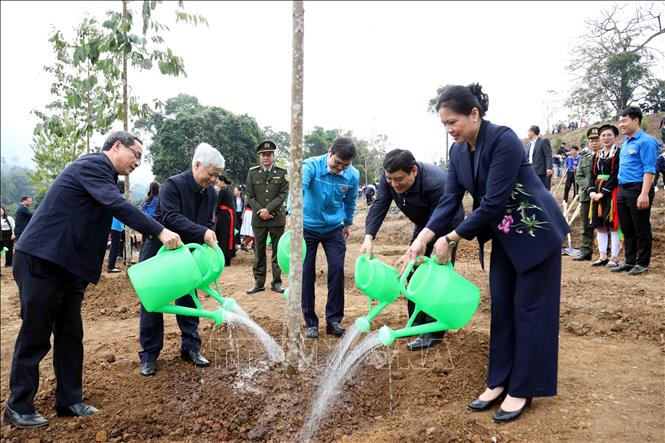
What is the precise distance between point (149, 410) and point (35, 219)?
1234mm

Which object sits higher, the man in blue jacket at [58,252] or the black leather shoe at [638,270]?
the man in blue jacket at [58,252]

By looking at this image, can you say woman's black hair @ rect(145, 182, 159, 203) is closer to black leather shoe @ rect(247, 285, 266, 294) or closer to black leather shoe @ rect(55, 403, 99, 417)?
black leather shoe @ rect(247, 285, 266, 294)

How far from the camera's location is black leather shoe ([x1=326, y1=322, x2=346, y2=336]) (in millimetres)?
3811

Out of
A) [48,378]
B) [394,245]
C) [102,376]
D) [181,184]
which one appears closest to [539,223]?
[181,184]

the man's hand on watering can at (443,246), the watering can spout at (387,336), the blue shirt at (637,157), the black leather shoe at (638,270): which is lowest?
the black leather shoe at (638,270)

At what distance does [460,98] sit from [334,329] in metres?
2.26

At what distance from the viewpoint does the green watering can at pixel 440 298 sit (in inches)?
90.0

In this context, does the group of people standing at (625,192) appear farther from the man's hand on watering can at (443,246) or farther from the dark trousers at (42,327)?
the dark trousers at (42,327)

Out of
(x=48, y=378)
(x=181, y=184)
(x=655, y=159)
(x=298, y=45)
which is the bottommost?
(x=48, y=378)

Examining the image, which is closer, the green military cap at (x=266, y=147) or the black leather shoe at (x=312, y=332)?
the black leather shoe at (x=312, y=332)

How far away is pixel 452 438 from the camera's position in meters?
2.13

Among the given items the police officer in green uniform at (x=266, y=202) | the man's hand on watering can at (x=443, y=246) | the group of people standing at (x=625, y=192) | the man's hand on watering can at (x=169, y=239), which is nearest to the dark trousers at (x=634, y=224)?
the group of people standing at (x=625, y=192)

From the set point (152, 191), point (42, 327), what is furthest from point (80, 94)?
point (42, 327)

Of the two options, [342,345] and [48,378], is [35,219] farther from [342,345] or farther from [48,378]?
[342,345]
